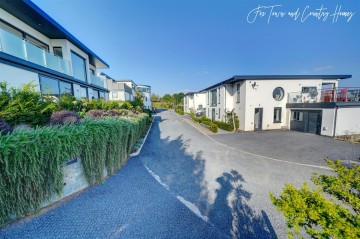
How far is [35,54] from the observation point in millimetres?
8984

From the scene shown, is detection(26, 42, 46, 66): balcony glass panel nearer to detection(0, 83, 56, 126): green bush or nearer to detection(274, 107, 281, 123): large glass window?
detection(0, 83, 56, 126): green bush

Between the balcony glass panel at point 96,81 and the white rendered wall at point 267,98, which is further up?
the balcony glass panel at point 96,81

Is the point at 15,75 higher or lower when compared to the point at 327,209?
higher

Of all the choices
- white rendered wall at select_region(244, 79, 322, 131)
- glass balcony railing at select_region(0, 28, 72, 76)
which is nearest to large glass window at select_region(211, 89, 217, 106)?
white rendered wall at select_region(244, 79, 322, 131)

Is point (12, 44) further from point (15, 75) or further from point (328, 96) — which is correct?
point (328, 96)

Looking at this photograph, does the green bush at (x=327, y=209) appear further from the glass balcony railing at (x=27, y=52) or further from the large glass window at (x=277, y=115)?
the large glass window at (x=277, y=115)

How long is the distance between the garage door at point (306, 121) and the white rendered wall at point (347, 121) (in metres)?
1.17

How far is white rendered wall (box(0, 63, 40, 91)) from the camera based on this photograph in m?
7.25

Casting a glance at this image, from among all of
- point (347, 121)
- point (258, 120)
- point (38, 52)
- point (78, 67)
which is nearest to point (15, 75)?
point (38, 52)

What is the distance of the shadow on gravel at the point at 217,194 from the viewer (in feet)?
10.6

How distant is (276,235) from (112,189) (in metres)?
4.50

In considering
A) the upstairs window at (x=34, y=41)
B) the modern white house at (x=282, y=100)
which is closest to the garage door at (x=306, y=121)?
the modern white house at (x=282, y=100)

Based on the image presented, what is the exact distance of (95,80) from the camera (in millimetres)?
17625

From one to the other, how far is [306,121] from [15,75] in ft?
70.9
